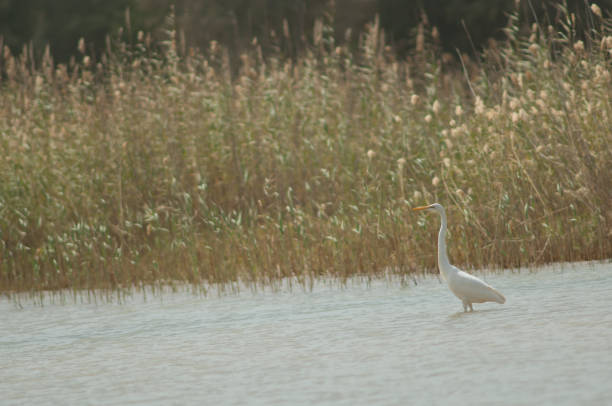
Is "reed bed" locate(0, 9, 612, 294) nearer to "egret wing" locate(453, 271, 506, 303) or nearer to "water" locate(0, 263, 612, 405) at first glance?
"water" locate(0, 263, 612, 405)

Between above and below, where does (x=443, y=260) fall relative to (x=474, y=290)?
above

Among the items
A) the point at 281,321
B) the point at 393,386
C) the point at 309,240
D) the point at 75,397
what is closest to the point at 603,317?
the point at 393,386

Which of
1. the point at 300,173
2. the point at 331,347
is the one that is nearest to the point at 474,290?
the point at 331,347

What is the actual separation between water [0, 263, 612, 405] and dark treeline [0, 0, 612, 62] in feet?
44.2

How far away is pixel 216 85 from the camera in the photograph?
11727 mm

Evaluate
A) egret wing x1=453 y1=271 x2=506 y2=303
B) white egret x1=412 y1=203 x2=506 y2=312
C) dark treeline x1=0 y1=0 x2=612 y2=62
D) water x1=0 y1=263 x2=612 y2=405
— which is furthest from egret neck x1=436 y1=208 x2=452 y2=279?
dark treeline x1=0 y1=0 x2=612 y2=62

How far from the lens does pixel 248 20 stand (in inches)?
839

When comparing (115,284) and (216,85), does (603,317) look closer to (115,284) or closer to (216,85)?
(115,284)

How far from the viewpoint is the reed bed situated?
28.4 ft

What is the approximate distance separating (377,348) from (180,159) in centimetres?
550

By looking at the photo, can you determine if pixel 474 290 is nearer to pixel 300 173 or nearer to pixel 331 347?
pixel 331 347

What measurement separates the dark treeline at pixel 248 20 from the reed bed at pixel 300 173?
378 inches

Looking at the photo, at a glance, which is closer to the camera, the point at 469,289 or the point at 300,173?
the point at 469,289

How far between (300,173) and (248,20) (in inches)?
444
